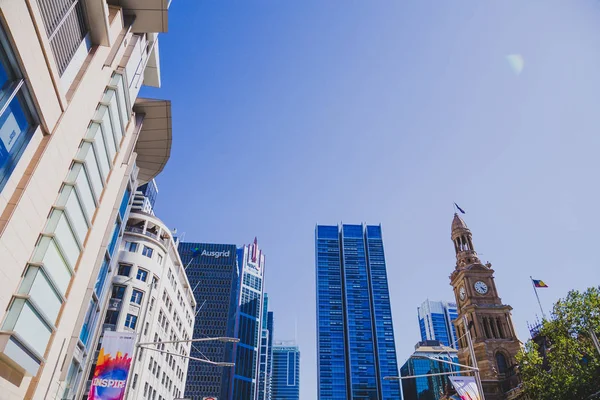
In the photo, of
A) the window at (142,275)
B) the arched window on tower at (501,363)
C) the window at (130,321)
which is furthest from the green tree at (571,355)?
the window at (142,275)

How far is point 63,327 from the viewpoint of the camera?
1867cm

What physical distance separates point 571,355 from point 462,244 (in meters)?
42.7

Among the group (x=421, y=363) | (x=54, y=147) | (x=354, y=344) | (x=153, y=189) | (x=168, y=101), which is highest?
(x=153, y=189)

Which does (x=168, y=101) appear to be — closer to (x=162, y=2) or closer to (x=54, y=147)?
(x=162, y=2)

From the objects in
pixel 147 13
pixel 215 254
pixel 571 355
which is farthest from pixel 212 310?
pixel 147 13

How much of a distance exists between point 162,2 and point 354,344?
17124 cm

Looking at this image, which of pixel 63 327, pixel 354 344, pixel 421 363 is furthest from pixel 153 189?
pixel 63 327

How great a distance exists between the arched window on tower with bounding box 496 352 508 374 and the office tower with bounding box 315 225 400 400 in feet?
382

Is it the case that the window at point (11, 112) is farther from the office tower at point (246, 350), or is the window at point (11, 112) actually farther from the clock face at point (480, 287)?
the office tower at point (246, 350)

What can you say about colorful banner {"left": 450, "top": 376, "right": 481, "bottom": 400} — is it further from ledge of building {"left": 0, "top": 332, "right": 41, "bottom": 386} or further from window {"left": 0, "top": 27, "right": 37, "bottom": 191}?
window {"left": 0, "top": 27, "right": 37, "bottom": 191}

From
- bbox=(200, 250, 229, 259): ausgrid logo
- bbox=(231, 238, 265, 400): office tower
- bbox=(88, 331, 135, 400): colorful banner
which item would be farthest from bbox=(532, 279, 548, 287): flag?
bbox=(200, 250, 229, 259): ausgrid logo

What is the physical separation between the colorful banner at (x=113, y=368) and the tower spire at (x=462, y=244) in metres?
61.8

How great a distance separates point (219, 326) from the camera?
165500mm

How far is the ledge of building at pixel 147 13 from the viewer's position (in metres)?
22.3
